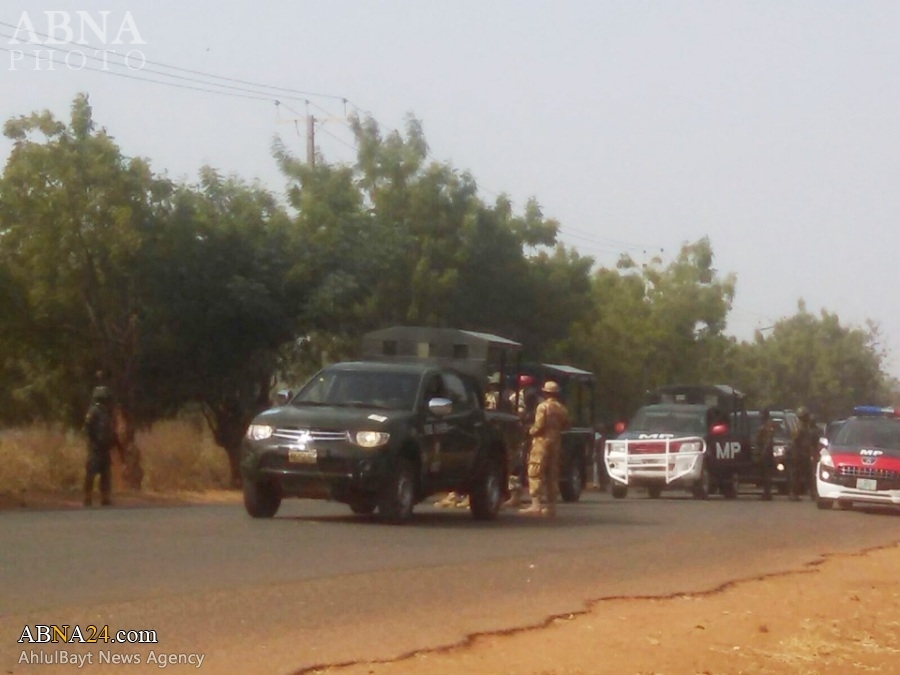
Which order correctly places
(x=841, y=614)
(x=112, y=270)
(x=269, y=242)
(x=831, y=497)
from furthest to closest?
(x=269, y=242) < (x=112, y=270) < (x=831, y=497) < (x=841, y=614)

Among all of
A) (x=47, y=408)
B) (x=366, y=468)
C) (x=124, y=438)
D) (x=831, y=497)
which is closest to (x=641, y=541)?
(x=366, y=468)

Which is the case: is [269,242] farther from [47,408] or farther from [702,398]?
[702,398]

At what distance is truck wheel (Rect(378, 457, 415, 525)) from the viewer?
693 inches

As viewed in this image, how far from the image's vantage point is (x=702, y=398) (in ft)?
125

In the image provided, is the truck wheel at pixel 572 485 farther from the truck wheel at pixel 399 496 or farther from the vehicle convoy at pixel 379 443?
the truck wheel at pixel 399 496

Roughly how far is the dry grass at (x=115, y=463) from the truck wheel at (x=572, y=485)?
6.38 meters

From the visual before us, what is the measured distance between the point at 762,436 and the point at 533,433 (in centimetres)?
1293

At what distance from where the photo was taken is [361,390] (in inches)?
733

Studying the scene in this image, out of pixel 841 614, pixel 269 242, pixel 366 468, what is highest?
pixel 269 242

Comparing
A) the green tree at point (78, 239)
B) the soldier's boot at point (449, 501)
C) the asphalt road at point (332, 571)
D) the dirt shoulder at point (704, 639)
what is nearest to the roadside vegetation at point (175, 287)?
the green tree at point (78, 239)

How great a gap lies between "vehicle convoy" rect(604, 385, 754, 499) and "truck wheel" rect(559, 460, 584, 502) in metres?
2.60

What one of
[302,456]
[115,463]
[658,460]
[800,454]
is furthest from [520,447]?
[800,454]

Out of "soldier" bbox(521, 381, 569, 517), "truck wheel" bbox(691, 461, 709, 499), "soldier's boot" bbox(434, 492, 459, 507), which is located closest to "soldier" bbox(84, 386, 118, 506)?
"soldier's boot" bbox(434, 492, 459, 507)

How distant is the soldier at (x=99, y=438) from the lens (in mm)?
21469
